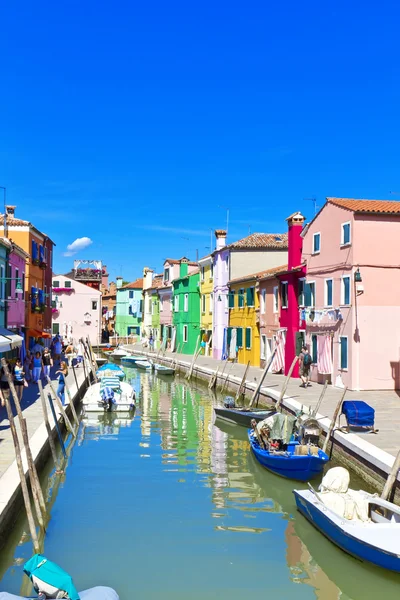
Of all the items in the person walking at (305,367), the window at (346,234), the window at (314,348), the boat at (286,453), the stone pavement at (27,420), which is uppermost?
the window at (346,234)

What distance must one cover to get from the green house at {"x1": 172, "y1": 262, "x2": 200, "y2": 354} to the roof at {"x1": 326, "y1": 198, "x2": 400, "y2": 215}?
29213 millimetres

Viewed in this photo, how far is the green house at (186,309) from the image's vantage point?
5747 centimetres

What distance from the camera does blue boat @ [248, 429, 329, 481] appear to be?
1539 cm

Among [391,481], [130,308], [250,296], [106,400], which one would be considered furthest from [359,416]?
[130,308]

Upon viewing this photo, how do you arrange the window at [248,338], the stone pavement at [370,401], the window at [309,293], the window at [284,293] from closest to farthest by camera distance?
the stone pavement at [370,401] < the window at [309,293] < the window at [284,293] < the window at [248,338]

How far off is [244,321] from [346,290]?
56.0 feet

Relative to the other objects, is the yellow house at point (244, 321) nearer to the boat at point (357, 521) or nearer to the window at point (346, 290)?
the window at point (346, 290)

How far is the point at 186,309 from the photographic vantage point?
59.2 metres

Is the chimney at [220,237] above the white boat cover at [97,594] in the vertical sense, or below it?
above

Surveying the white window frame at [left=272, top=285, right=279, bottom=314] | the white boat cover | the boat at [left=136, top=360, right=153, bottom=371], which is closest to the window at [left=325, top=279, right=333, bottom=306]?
the white window frame at [left=272, top=285, right=279, bottom=314]

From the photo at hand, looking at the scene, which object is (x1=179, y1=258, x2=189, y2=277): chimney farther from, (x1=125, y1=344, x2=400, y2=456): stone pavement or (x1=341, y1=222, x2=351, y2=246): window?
(x1=341, y1=222, x2=351, y2=246): window

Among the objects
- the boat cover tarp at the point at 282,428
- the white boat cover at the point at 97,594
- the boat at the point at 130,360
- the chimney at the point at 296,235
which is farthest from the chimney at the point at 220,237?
the white boat cover at the point at 97,594

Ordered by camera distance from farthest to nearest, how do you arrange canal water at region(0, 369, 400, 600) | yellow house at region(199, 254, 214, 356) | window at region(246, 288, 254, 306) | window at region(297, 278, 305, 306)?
1. yellow house at region(199, 254, 214, 356)
2. window at region(246, 288, 254, 306)
3. window at region(297, 278, 305, 306)
4. canal water at region(0, 369, 400, 600)

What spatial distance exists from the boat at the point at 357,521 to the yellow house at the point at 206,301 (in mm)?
39823
